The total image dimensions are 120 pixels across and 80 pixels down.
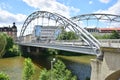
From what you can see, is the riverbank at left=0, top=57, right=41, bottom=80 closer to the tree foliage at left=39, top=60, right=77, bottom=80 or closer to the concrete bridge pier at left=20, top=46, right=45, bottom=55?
the tree foliage at left=39, top=60, right=77, bottom=80

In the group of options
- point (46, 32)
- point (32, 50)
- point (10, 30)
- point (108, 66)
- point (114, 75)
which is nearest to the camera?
point (108, 66)

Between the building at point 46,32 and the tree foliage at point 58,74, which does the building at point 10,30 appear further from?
the tree foliage at point 58,74

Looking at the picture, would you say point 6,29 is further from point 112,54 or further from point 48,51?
point 112,54

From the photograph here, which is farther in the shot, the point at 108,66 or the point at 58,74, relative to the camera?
the point at 58,74

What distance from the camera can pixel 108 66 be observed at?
89.7 feet

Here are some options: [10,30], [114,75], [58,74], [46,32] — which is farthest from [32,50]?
[10,30]

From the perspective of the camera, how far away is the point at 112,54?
26.7 m

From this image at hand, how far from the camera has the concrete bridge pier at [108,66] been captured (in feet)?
85.6

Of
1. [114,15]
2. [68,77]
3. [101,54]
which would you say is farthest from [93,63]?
[114,15]

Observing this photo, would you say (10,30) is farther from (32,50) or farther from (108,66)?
(108,66)

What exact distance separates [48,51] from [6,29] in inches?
3091

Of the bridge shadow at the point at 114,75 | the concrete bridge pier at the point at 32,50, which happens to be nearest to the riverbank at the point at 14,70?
the bridge shadow at the point at 114,75

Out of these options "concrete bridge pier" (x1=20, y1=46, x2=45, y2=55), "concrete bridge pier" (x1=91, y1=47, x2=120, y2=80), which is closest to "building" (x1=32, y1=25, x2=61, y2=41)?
"concrete bridge pier" (x1=20, y1=46, x2=45, y2=55)

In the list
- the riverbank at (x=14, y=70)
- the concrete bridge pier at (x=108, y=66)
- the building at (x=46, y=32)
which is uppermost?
the building at (x=46, y=32)
